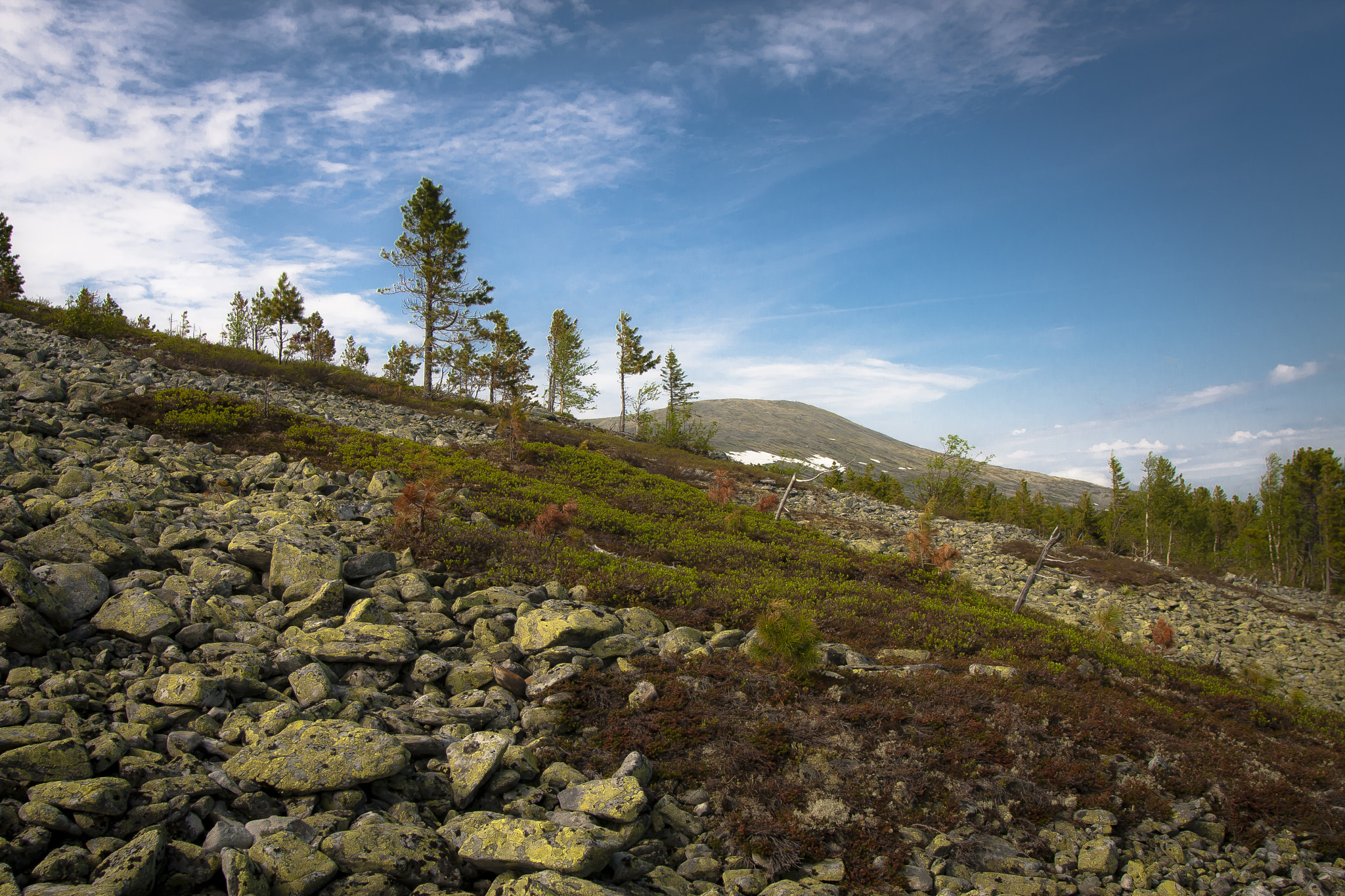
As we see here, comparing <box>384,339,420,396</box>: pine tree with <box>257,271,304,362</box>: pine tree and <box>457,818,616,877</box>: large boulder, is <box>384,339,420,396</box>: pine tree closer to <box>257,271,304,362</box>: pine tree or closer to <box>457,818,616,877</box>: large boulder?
<box>257,271,304,362</box>: pine tree

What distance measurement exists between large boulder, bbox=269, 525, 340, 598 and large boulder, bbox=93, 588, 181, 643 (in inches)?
71.2

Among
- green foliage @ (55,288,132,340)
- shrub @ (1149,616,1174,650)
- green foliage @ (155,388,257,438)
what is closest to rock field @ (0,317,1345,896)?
green foliage @ (155,388,257,438)

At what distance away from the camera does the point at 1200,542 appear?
67375 millimetres

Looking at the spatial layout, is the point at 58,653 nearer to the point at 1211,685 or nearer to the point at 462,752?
the point at 462,752

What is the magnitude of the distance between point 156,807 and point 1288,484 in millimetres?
74670

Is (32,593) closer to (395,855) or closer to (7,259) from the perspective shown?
(395,855)

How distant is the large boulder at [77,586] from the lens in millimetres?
6539

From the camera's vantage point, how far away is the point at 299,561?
351 inches

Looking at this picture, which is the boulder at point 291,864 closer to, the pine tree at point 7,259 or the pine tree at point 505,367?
the pine tree at point 505,367

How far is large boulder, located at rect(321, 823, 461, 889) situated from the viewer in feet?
14.4

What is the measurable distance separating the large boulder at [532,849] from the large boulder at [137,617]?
4.54m

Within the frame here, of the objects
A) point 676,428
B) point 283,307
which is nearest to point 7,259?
point 283,307

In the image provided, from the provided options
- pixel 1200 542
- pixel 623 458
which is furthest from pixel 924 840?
pixel 1200 542

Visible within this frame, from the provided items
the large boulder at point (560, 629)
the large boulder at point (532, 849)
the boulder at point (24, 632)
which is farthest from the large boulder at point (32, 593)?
the large boulder at point (532, 849)
